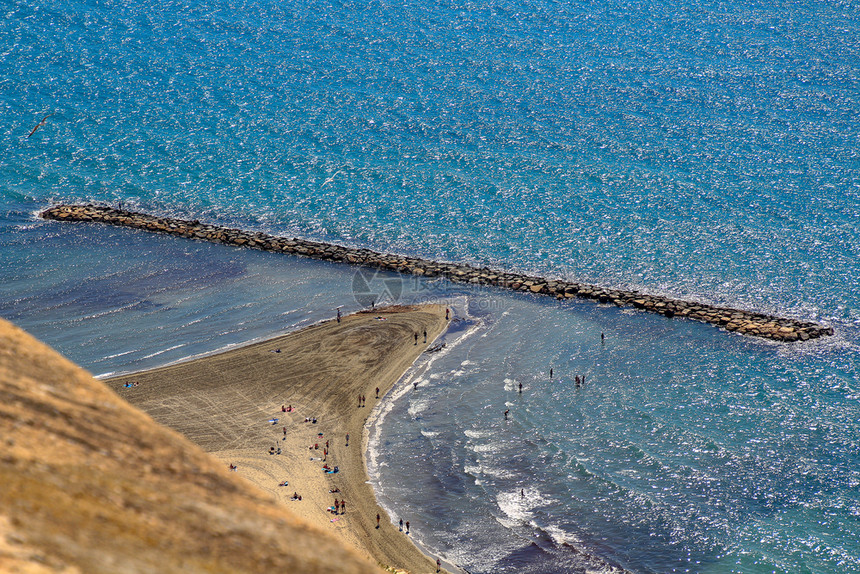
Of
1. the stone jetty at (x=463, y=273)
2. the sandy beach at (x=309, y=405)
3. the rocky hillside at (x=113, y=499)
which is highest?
the rocky hillside at (x=113, y=499)

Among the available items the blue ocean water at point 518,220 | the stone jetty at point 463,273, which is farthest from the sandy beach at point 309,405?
the stone jetty at point 463,273

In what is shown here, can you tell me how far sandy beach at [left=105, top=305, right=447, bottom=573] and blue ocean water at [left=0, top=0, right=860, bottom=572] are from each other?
6.42 ft

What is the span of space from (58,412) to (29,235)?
238 ft

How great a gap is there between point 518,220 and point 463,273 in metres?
13.4

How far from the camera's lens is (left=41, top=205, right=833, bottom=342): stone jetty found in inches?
2495

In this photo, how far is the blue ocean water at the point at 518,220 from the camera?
46.6 m

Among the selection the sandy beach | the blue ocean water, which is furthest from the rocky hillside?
the blue ocean water

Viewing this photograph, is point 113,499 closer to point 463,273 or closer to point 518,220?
point 463,273

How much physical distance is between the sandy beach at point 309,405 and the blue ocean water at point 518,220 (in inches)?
77.0

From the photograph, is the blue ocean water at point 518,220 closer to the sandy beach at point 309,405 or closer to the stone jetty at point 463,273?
the stone jetty at point 463,273

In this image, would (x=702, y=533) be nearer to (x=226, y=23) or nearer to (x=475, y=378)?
(x=475, y=378)

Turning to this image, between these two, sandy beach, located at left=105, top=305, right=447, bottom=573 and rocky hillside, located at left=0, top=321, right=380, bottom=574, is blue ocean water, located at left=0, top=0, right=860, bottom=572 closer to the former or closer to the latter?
sandy beach, located at left=105, top=305, right=447, bottom=573

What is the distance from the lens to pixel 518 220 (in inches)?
3278

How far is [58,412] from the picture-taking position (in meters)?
13.3
